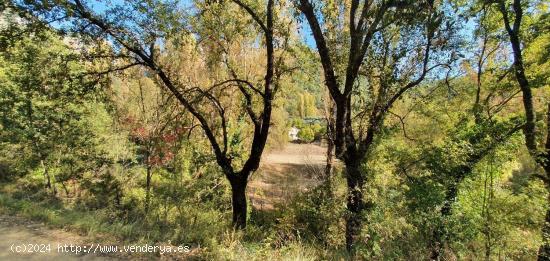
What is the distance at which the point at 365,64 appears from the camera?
25.2ft

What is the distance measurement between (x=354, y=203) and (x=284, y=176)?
14.9 metres

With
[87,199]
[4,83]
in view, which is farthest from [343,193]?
[4,83]

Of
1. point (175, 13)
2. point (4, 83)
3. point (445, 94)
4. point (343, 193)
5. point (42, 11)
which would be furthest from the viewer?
point (4, 83)

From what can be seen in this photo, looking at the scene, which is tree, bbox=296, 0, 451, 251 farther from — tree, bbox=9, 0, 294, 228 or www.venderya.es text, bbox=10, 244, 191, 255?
www.venderya.es text, bbox=10, 244, 191, 255

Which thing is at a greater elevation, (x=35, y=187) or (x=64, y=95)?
(x=64, y=95)

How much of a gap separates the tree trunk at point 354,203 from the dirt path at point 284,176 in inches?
100

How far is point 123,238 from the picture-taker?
5344mm

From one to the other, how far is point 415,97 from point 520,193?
315cm

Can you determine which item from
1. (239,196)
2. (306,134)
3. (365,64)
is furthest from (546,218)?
(306,134)

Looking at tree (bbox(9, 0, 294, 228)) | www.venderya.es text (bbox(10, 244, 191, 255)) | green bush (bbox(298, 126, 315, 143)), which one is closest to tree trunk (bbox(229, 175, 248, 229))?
tree (bbox(9, 0, 294, 228))

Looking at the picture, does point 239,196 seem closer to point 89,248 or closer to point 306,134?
point 89,248

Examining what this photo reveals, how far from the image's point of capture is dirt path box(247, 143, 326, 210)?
15.0m

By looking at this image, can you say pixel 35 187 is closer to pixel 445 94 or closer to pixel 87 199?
pixel 87 199

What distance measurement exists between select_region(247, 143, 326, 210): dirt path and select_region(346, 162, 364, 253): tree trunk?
2548mm
